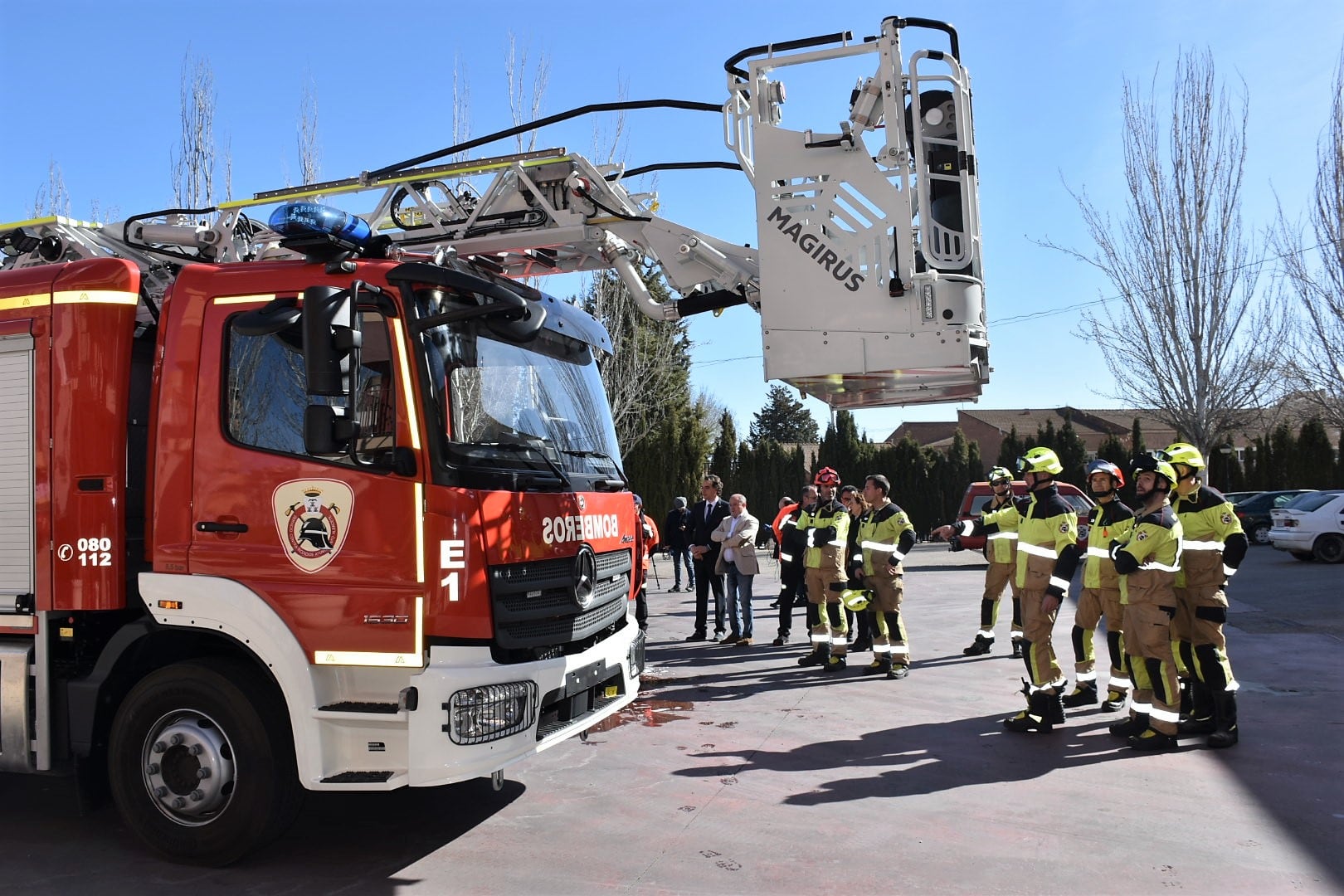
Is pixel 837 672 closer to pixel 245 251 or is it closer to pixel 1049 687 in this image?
pixel 1049 687

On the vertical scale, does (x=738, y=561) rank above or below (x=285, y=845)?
above

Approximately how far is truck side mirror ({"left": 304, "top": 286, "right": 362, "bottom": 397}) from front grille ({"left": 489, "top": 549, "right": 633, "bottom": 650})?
1095mm

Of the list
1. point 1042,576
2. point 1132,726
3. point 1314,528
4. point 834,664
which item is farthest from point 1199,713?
point 1314,528

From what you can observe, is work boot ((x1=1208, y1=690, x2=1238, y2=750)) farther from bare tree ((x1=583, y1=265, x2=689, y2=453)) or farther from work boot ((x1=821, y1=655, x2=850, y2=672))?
bare tree ((x1=583, y1=265, x2=689, y2=453))

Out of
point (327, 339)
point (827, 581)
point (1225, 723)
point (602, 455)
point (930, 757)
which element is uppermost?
point (327, 339)

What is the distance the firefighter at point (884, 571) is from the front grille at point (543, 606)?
4.57 m

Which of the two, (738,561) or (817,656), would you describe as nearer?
(817,656)

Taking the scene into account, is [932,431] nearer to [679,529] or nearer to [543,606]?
[679,529]

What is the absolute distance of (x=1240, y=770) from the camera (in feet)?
19.9

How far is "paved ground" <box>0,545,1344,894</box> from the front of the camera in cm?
451

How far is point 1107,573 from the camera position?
23.7 ft

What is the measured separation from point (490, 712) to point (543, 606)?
0.59 metres

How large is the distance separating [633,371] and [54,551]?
16.1 m

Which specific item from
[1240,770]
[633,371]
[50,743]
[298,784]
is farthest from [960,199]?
[633,371]
